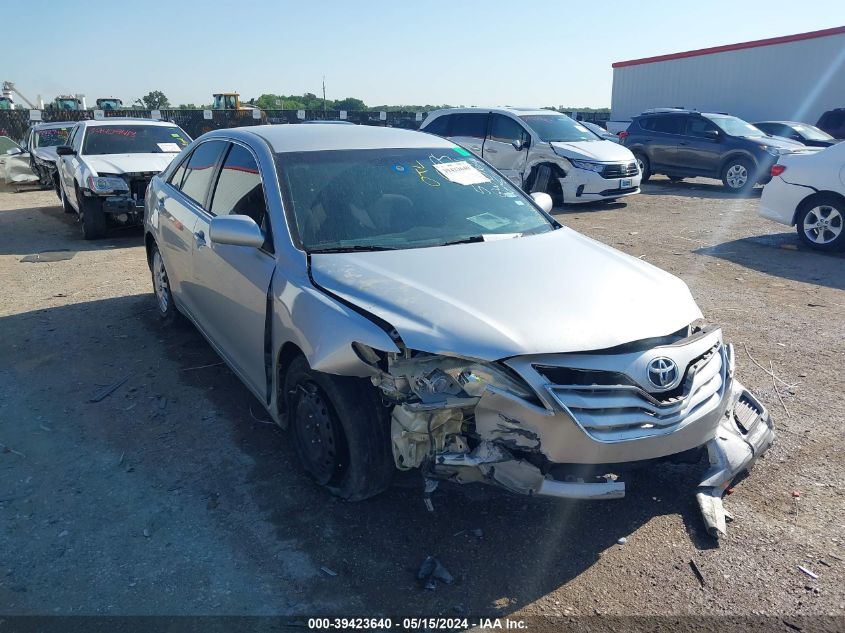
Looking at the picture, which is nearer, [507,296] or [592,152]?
[507,296]

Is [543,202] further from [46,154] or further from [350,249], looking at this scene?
[46,154]

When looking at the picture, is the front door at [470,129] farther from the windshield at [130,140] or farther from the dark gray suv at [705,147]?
the windshield at [130,140]

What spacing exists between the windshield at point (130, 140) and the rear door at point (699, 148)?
37.1ft

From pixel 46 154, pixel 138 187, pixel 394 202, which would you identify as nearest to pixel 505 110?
pixel 138 187

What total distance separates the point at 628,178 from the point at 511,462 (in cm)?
1126

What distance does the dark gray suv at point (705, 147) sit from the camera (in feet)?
49.3

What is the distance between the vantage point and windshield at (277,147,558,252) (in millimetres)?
3676

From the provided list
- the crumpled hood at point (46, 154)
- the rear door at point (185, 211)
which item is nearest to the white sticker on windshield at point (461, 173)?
the rear door at point (185, 211)

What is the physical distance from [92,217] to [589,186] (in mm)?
8472

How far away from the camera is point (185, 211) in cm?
496

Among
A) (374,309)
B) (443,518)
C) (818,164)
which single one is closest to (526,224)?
(374,309)

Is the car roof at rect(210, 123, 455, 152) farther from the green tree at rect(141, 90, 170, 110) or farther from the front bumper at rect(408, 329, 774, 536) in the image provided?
the green tree at rect(141, 90, 170, 110)

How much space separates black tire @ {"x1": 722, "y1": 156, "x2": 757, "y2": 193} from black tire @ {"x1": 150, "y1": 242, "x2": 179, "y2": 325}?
44.3ft

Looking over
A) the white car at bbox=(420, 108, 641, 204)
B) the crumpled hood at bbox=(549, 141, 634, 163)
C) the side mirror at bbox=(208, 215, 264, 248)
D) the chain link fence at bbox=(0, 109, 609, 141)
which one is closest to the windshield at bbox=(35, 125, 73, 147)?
the chain link fence at bbox=(0, 109, 609, 141)
